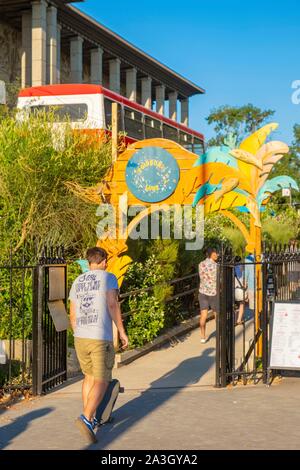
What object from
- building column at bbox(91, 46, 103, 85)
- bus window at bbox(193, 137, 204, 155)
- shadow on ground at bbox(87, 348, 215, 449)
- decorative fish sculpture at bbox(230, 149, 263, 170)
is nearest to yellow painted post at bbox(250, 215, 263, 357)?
shadow on ground at bbox(87, 348, 215, 449)

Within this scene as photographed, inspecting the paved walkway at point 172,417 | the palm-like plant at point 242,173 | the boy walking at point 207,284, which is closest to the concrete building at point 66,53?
the boy walking at point 207,284

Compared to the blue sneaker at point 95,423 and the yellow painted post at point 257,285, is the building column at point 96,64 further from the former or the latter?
the blue sneaker at point 95,423

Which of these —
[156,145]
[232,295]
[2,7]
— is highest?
[2,7]

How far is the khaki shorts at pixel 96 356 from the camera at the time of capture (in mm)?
6402

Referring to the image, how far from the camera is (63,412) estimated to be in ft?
24.7

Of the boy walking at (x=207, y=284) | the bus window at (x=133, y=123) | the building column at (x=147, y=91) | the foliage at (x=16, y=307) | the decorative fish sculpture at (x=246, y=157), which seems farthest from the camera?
the building column at (x=147, y=91)

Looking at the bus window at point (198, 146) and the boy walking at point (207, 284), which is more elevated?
the bus window at point (198, 146)

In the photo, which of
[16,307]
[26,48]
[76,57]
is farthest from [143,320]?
[76,57]

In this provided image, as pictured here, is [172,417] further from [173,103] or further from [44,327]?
[173,103]

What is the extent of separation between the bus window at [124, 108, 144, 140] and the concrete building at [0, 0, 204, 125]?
683 inches

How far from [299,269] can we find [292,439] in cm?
578

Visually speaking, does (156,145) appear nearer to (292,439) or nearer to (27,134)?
(27,134)

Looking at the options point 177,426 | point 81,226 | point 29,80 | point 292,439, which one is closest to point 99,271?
point 177,426

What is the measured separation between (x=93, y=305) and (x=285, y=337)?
11.4 ft
